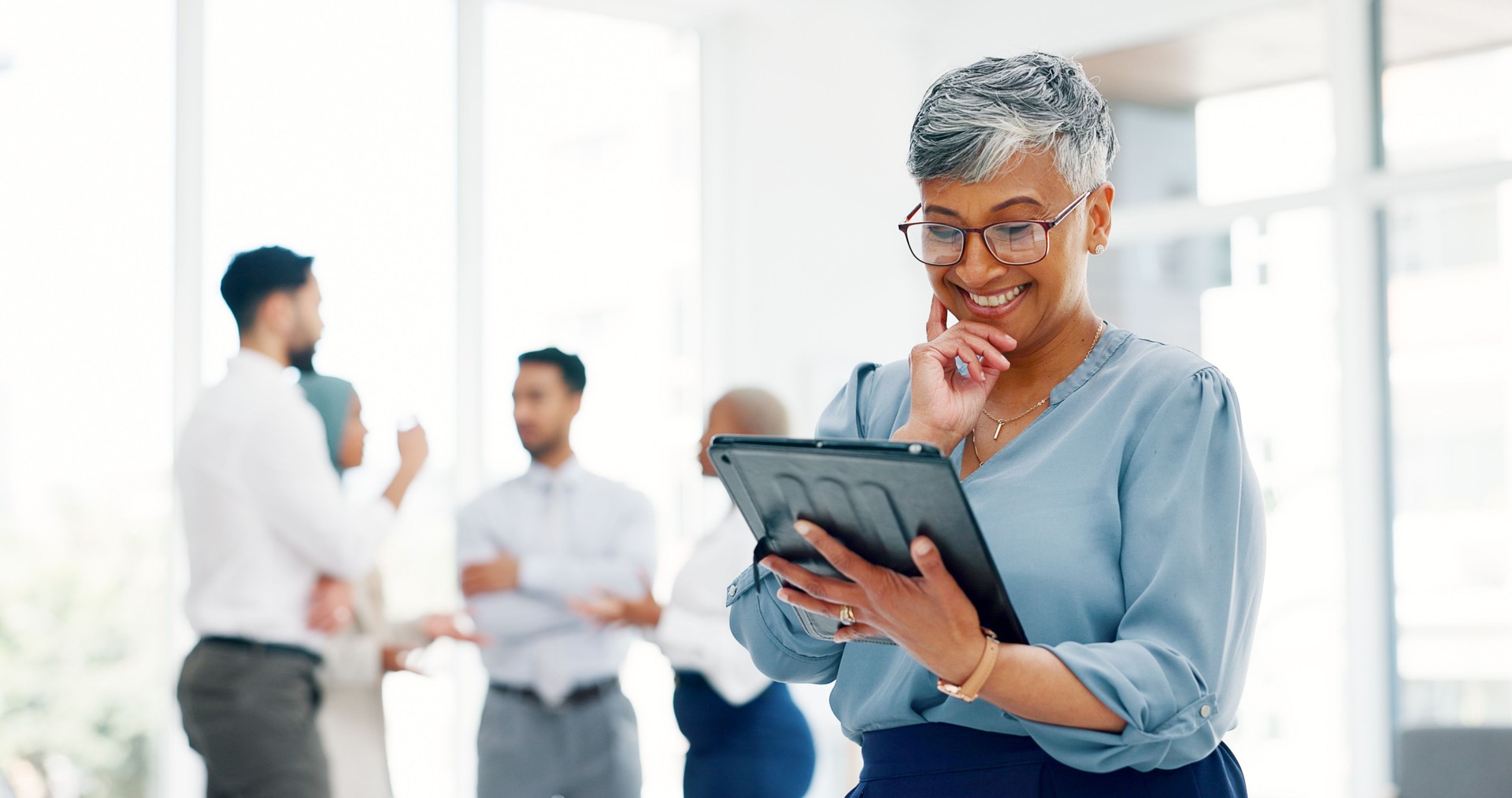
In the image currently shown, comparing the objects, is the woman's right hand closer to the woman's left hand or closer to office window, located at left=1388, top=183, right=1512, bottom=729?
the woman's left hand

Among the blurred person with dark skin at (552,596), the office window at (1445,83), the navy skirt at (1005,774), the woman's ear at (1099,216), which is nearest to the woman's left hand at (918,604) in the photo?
the navy skirt at (1005,774)

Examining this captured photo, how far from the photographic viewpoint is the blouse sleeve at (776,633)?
133 centimetres

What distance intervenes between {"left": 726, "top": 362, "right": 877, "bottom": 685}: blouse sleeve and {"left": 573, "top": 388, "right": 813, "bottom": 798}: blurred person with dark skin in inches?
81.6

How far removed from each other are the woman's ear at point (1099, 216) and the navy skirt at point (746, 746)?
2358 millimetres

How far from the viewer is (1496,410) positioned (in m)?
4.68

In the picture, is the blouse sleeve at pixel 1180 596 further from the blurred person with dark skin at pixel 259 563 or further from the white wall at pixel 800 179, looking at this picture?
the white wall at pixel 800 179

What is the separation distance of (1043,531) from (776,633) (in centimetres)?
30

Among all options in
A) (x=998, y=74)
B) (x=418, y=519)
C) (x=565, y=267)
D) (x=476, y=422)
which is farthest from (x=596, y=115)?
(x=998, y=74)

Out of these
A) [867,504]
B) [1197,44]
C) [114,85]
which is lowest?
[867,504]

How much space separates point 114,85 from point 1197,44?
4.15 metres

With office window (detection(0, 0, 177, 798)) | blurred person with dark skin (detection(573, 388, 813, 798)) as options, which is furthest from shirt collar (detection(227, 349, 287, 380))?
office window (detection(0, 0, 177, 798))

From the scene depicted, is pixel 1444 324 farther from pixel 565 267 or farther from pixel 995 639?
pixel 995 639

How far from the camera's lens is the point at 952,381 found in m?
1.32

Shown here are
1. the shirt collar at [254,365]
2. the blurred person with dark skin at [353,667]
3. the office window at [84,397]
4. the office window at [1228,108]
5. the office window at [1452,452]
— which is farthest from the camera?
the office window at [1228,108]
